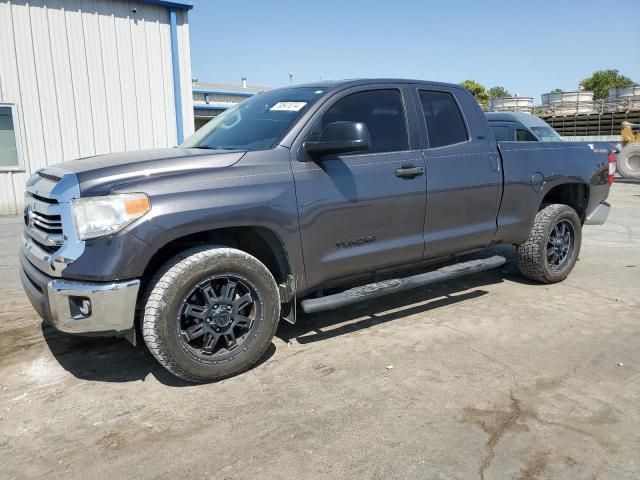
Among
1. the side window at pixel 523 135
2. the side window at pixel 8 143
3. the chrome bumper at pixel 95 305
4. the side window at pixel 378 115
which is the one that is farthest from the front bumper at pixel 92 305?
the side window at pixel 523 135

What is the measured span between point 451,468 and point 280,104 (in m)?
2.85

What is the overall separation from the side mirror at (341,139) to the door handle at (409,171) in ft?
1.84

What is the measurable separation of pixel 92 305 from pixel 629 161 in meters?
17.4

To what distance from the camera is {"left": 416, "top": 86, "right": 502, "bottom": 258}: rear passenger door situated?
173 inches

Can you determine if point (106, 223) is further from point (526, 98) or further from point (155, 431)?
point (526, 98)

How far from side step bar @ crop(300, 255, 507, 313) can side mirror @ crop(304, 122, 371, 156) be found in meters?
1.05

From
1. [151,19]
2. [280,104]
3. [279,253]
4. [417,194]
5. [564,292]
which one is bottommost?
[564,292]

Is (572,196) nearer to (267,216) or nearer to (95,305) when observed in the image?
(267,216)

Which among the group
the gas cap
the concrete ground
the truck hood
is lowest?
the concrete ground

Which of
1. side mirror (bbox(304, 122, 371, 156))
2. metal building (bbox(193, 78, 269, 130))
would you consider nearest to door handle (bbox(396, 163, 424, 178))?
side mirror (bbox(304, 122, 371, 156))

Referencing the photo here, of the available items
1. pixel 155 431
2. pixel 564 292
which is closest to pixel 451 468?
pixel 155 431

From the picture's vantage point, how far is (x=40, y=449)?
2.73 metres

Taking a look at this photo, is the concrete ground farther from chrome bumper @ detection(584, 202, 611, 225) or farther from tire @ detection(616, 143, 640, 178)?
tire @ detection(616, 143, 640, 178)

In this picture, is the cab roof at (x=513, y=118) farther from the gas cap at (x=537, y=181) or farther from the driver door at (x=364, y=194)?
the driver door at (x=364, y=194)
